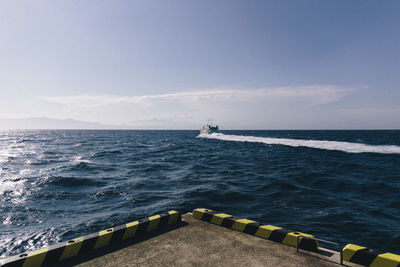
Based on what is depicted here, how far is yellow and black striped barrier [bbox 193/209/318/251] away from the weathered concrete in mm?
133

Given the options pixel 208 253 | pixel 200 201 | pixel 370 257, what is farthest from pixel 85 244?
pixel 200 201

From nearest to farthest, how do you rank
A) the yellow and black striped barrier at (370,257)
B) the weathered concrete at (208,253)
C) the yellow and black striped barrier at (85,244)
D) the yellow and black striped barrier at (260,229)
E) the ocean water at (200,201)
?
the yellow and black striped barrier at (370,257)
the yellow and black striped barrier at (85,244)
the weathered concrete at (208,253)
the yellow and black striped barrier at (260,229)
the ocean water at (200,201)

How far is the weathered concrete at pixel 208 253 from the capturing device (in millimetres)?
4031

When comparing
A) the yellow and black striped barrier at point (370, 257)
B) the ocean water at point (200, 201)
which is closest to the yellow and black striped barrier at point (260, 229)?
the yellow and black striped barrier at point (370, 257)

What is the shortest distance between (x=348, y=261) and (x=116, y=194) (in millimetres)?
10689

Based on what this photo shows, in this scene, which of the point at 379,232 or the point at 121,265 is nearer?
the point at 121,265

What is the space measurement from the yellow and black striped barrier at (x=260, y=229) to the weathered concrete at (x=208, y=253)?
0.44 ft

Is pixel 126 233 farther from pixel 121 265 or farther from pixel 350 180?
pixel 350 180

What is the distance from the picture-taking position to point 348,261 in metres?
4.01

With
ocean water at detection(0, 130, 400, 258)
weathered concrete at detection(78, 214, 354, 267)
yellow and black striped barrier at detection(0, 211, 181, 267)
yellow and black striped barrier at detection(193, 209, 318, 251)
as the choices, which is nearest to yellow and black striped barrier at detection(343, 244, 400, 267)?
weathered concrete at detection(78, 214, 354, 267)

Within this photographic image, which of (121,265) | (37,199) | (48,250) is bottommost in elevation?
(37,199)

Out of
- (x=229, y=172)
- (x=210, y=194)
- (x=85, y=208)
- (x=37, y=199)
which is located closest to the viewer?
(x=85, y=208)

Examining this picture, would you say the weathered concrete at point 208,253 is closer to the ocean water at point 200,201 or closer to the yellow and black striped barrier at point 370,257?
the yellow and black striped barrier at point 370,257

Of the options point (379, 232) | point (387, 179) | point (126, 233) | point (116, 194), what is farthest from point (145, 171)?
point (387, 179)
